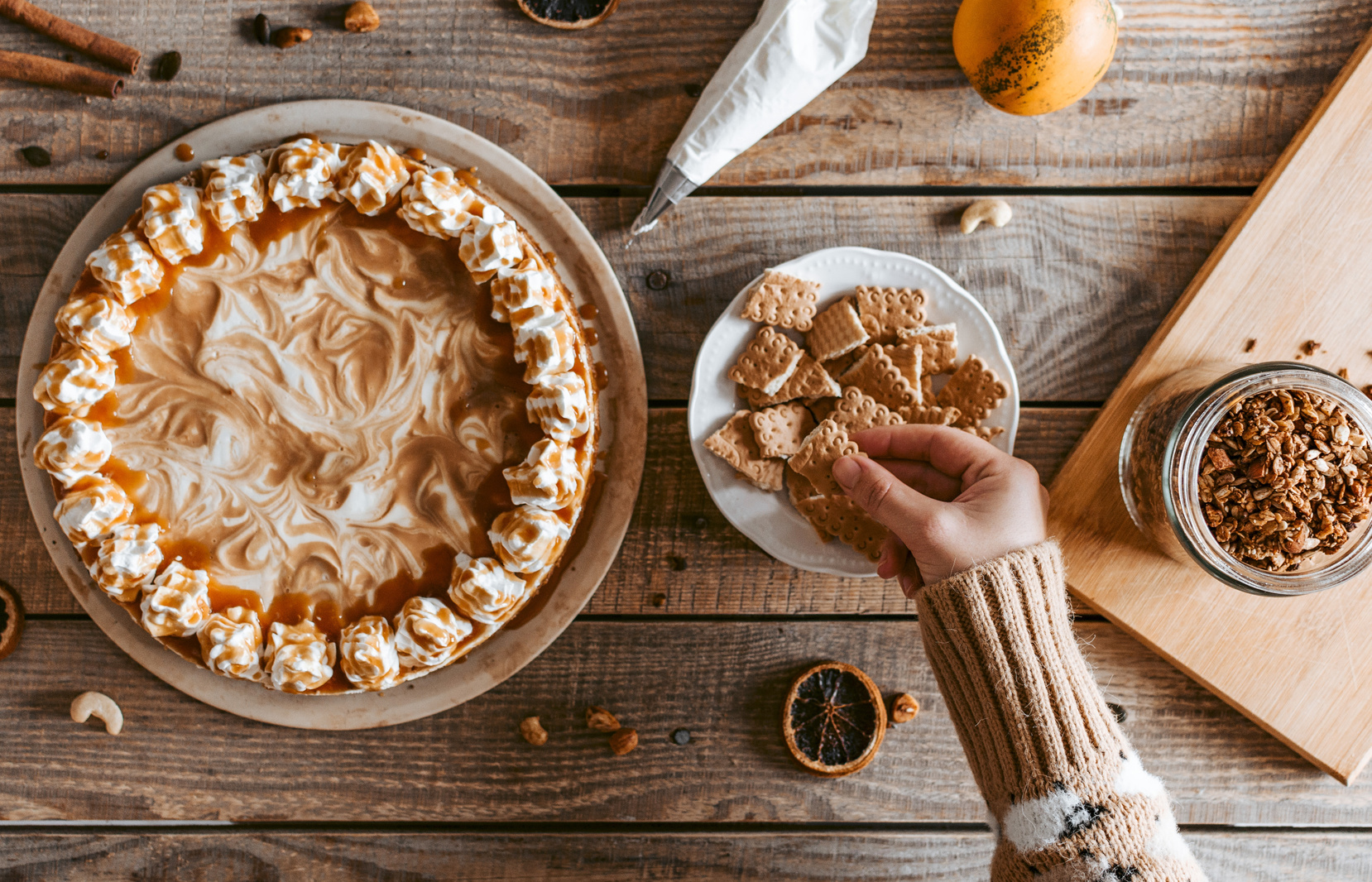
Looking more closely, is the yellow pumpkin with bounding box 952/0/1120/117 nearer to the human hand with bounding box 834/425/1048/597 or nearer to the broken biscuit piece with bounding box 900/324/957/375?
the broken biscuit piece with bounding box 900/324/957/375

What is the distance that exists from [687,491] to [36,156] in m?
1.60

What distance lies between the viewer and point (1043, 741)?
55.0 inches

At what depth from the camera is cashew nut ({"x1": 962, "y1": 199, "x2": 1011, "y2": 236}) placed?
1.68m

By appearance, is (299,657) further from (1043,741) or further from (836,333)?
(1043,741)

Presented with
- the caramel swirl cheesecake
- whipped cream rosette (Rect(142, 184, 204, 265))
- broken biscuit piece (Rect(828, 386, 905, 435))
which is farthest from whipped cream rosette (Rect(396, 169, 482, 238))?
broken biscuit piece (Rect(828, 386, 905, 435))

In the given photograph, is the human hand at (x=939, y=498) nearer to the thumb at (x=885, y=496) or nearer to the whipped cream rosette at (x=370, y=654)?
the thumb at (x=885, y=496)

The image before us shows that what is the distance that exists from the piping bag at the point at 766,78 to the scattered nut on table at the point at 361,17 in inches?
27.3

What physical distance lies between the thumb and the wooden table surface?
14.3 inches

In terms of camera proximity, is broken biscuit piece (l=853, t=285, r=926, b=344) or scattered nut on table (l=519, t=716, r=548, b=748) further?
scattered nut on table (l=519, t=716, r=548, b=748)

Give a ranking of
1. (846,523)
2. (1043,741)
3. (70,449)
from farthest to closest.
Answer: (846,523)
(70,449)
(1043,741)

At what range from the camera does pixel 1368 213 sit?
1650 millimetres

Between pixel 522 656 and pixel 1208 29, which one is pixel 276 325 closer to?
pixel 522 656

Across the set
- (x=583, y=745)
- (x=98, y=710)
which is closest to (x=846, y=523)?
(x=583, y=745)

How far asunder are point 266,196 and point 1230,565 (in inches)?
77.1
